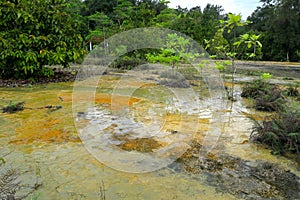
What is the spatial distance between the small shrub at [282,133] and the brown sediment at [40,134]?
85.0 inches

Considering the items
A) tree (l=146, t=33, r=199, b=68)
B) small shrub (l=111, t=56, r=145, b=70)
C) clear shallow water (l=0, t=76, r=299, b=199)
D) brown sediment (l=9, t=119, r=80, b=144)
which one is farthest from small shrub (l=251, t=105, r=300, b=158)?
small shrub (l=111, t=56, r=145, b=70)

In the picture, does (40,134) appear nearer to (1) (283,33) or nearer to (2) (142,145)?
(2) (142,145)

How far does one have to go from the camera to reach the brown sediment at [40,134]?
3.11 metres

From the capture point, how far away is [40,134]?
3.31 metres

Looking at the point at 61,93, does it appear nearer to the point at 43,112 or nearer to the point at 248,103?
the point at 43,112

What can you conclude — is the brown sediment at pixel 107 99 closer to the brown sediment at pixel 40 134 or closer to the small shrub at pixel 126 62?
the brown sediment at pixel 40 134

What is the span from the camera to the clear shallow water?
209cm

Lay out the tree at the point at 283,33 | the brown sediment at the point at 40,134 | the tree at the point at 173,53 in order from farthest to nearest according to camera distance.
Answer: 1. the tree at the point at 283,33
2. the tree at the point at 173,53
3. the brown sediment at the point at 40,134

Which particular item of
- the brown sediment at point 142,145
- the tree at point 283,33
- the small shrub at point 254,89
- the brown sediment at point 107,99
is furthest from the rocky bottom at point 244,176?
the tree at point 283,33

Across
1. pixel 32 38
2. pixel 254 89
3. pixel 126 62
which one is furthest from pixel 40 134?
pixel 126 62

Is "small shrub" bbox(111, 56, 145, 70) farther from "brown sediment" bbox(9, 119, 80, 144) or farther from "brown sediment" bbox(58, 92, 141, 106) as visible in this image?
"brown sediment" bbox(9, 119, 80, 144)

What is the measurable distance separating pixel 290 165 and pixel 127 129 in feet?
6.43

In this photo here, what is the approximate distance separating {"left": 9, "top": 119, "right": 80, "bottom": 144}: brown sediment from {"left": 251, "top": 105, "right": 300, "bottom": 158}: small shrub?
2158 mm

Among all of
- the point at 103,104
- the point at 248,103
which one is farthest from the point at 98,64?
the point at 248,103
